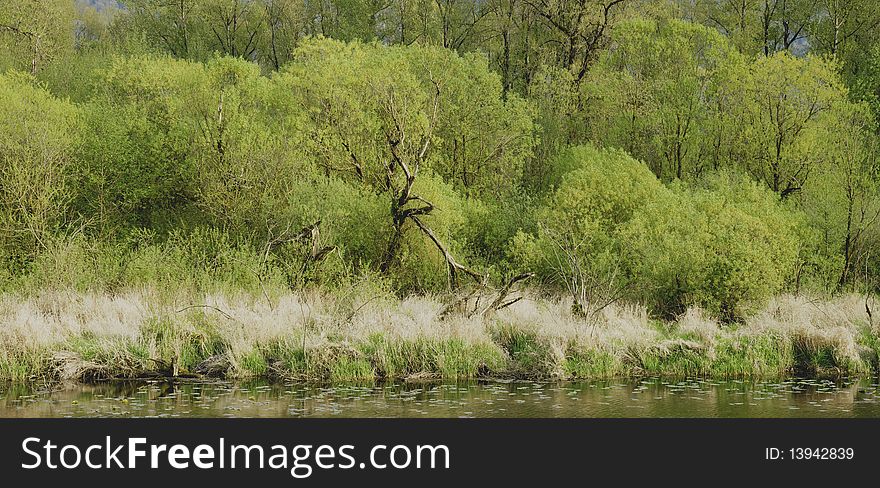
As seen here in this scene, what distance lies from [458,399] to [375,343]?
4.16m

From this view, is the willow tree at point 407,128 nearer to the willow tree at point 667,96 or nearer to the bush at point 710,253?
the willow tree at point 667,96

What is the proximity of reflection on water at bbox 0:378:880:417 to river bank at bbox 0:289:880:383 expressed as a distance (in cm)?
94

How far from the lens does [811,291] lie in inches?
1246

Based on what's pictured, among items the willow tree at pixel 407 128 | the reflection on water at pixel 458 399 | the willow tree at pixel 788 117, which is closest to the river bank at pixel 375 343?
the reflection on water at pixel 458 399

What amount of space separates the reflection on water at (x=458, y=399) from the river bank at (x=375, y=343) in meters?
0.94

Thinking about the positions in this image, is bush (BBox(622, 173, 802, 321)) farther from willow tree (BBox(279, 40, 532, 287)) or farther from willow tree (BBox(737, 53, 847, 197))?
willow tree (BBox(737, 53, 847, 197))

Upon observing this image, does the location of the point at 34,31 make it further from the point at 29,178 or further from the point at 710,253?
the point at 710,253

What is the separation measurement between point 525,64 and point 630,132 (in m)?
11.2

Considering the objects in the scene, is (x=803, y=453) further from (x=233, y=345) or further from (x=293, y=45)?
(x=293, y=45)

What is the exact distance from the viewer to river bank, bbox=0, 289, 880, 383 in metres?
22.5

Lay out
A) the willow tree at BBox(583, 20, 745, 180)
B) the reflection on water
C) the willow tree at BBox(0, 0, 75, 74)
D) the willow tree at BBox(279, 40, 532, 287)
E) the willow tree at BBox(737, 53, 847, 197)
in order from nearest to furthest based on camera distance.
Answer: the reflection on water → the willow tree at BBox(279, 40, 532, 287) → the willow tree at BBox(737, 53, 847, 197) → the willow tree at BBox(583, 20, 745, 180) → the willow tree at BBox(0, 0, 75, 74)

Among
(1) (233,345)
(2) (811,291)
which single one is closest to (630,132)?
(2) (811,291)

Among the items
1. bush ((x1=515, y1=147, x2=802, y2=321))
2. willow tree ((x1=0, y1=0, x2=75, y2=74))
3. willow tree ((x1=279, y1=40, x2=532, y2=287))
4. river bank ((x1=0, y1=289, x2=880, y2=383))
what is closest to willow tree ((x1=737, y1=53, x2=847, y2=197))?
bush ((x1=515, y1=147, x2=802, y2=321))

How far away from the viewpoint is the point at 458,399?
19.7 metres
